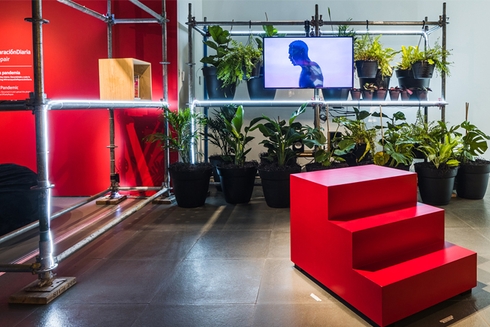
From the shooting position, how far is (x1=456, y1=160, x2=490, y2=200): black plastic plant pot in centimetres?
402

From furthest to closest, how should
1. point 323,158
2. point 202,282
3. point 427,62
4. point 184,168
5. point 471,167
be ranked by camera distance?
point 427,62 → point 471,167 → point 184,168 → point 323,158 → point 202,282

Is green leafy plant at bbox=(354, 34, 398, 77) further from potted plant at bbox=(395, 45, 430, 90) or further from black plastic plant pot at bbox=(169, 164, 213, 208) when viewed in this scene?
black plastic plant pot at bbox=(169, 164, 213, 208)

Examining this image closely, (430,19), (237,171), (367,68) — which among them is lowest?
(237,171)

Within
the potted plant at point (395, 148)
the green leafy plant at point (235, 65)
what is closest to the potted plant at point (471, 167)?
the potted plant at point (395, 148)

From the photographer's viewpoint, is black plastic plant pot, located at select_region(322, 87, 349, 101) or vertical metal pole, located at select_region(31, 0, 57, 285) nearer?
vertical metal pole, located at select_region(31, 0, 57, 285)

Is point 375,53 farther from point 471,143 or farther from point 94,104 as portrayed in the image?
point 94,104

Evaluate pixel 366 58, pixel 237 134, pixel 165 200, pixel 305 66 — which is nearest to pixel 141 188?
pixel 165 200

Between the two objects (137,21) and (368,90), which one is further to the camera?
(368,90)

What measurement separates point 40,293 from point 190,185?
1930 millimetres

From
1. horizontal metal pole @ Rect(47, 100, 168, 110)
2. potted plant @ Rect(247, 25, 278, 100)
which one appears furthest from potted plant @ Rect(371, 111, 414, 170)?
horizontal metal pole @ Rect(47, 100, 168, 110)

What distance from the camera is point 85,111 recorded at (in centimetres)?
431

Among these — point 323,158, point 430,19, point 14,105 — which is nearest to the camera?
point 14,105

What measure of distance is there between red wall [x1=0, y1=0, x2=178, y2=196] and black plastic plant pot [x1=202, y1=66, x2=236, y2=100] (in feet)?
1.17

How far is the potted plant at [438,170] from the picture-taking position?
→ 382cm
